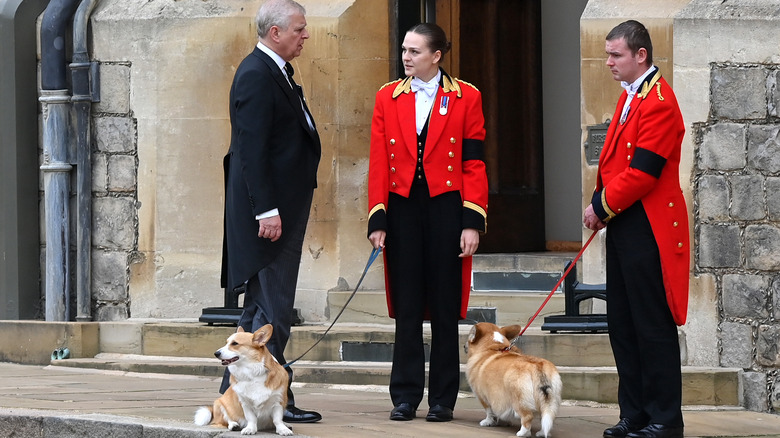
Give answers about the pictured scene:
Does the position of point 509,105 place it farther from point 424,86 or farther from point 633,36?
point 633,36

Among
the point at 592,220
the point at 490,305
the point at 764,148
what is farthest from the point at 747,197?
the point at 592,220

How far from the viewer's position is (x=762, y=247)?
25.1 feet

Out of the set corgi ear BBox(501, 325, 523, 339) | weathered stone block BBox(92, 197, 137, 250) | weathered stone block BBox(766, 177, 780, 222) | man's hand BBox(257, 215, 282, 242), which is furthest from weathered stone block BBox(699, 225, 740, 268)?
weathered stone block BBox(92, 197, 137, 250)

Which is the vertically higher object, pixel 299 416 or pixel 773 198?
pixel 773 198

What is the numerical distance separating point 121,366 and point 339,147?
2.01 meters

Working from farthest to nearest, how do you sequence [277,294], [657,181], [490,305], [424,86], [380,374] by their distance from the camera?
[490,305], [380,374], [424,86], [277,294], [657,181]

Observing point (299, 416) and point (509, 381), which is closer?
point (509, 381)

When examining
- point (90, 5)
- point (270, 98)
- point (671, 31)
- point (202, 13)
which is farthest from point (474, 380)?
point (90, 5)

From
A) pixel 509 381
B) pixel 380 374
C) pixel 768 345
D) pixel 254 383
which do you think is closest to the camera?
pixel 254 383

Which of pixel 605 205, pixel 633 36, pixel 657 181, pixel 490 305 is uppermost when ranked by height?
pixel 633 36

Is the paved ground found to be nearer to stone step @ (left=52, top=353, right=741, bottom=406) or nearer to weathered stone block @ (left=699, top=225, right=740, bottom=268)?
stone step @ (left=52, top=353, right=741, bottom=406)

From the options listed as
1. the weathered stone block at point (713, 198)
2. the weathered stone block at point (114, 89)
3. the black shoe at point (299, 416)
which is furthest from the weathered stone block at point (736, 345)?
the weathered stone block at point (114, 89)

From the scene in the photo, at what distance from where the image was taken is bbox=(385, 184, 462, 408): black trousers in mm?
6520

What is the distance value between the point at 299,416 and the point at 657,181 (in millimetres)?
1928
